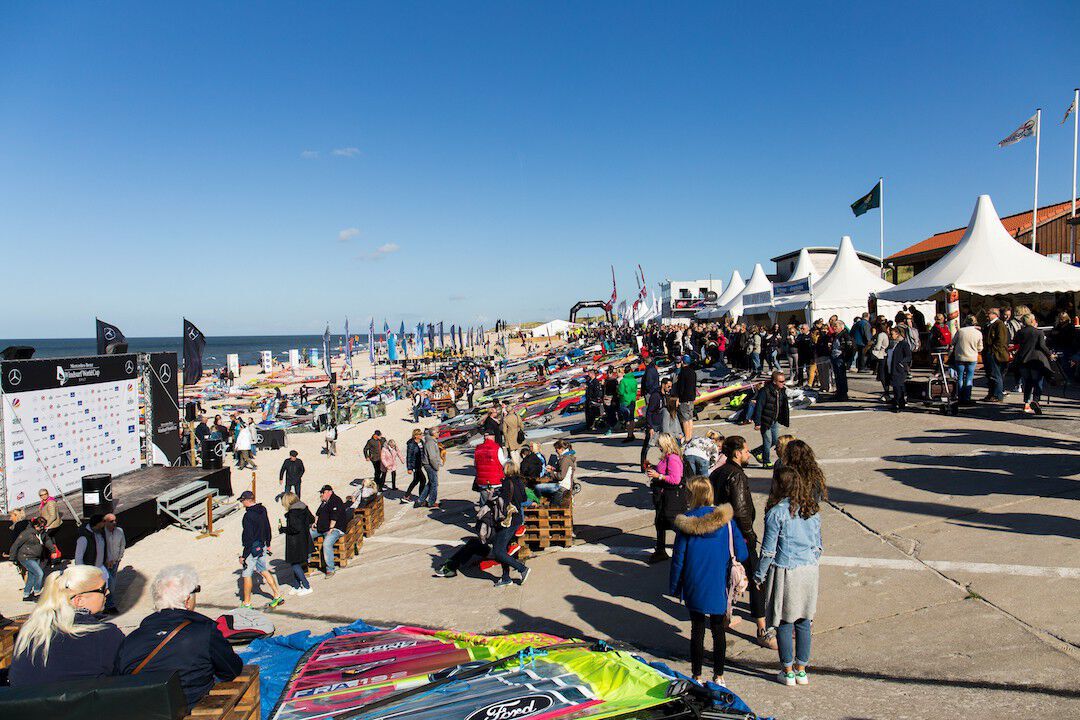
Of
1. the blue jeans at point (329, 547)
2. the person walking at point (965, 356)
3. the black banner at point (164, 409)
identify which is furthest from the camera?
the black banner at point (164, 409)

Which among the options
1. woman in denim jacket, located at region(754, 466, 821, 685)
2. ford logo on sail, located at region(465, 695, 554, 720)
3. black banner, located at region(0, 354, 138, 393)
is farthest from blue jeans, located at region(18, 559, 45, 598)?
woman in denim jacket, located at region(754, 466, 821, 685)

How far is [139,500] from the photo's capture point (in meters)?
13.3

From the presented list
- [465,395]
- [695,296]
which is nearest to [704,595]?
[465,395]

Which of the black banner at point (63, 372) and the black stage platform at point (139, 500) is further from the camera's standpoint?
the black banner at point (63, 372)

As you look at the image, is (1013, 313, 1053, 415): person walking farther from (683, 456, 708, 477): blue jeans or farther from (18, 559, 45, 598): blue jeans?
(18, 559, 45, 598): blue jeans

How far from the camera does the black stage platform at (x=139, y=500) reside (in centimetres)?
1202

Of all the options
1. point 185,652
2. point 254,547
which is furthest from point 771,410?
point 185,652

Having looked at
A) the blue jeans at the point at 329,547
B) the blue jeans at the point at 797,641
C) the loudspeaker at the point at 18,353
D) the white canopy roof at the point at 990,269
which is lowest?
the blue jeans at the point at 329,547

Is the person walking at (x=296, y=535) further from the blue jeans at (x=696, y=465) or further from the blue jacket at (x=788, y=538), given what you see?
the blue jacket at (x=788, y=538)

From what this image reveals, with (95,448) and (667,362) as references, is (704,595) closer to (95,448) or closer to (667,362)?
(95,448)

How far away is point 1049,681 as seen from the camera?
4.25m

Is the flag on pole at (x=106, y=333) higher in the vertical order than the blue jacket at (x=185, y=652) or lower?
higher

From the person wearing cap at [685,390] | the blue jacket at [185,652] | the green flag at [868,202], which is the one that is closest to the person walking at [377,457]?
the person wearing cap at [685,390]

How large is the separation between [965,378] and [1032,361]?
146cm
